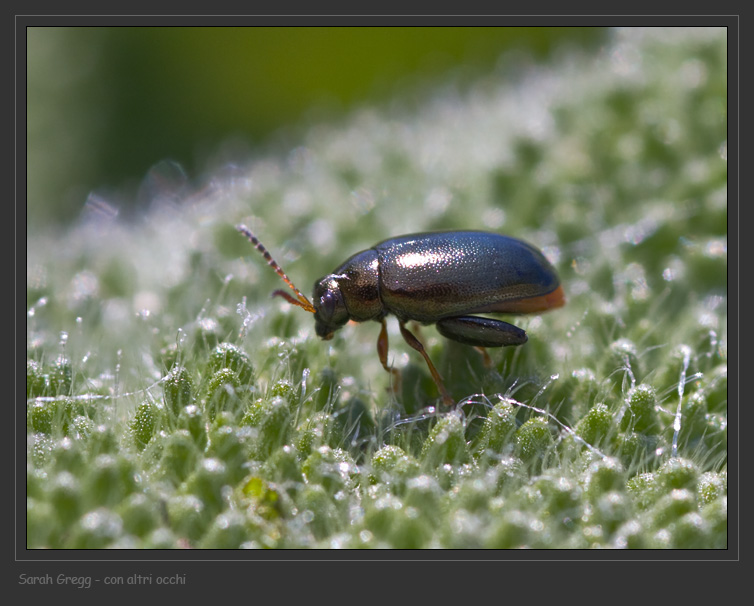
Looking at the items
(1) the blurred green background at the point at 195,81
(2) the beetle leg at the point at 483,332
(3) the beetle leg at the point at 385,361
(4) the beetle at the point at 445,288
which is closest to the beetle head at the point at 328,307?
(4) the beetle at the point at 445,288

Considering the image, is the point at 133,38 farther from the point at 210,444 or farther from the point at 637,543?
the point at 637,543

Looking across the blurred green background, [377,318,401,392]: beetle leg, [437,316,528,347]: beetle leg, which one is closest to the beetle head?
[377,318,401,392]: beetle leg

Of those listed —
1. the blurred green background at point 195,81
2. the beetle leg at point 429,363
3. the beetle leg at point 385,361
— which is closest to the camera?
the beetle leg at point 429,363

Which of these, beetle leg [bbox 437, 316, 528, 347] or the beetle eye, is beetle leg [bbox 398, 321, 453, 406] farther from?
the beetle eye

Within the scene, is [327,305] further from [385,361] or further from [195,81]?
[195,81]

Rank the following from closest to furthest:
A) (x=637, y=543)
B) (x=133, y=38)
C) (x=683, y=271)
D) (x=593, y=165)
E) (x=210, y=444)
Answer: (x=637, y=543), (x=210, y=444), (x=683, y=271), (x=593, y=165), (x=133, y=38)

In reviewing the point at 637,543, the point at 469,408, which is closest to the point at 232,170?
the point at 469,408

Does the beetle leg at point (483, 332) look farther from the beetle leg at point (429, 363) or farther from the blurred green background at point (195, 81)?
the blurred green background at point (195, 81)
